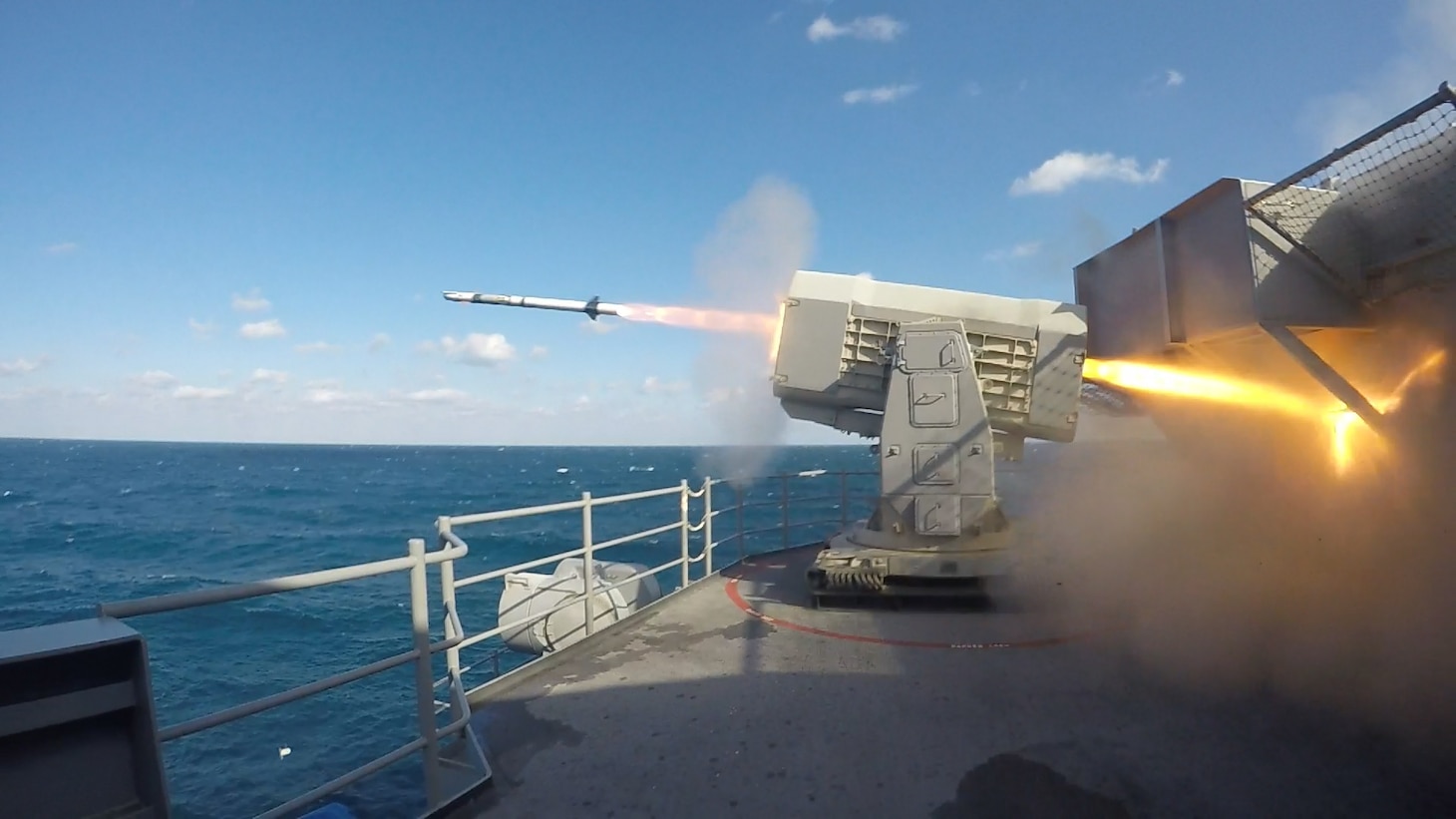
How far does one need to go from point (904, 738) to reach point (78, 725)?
3.41 meters

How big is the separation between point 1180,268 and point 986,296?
1.75 meters

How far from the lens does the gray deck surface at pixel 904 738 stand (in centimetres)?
342

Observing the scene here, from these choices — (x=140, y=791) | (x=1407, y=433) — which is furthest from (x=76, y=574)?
(x=1407, y=433)

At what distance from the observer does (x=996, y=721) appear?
4.31 metres

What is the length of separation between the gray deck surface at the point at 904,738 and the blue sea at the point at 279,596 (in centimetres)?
197

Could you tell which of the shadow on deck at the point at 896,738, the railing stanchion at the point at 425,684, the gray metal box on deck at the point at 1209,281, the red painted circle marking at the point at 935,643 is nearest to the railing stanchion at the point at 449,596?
the railing stanchion at the point at 425,684

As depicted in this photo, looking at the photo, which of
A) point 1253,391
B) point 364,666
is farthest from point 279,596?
point 1253,391

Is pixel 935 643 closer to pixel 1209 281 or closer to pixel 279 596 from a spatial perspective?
pixel 1209 281

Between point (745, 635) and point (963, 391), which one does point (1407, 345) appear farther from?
point (745, 635)

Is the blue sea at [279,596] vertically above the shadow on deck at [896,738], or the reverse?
the shadow on deck at [896,738]

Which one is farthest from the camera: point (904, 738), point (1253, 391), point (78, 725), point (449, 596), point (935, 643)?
point (1253, 391)

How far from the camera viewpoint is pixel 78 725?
1959 mm

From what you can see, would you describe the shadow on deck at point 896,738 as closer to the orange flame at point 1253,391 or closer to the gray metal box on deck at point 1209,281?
the orange flame at point 1253,391

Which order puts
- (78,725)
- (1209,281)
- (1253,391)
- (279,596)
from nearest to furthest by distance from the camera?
(78,725)
(1209,281)
(1253,391)
(279,596)
